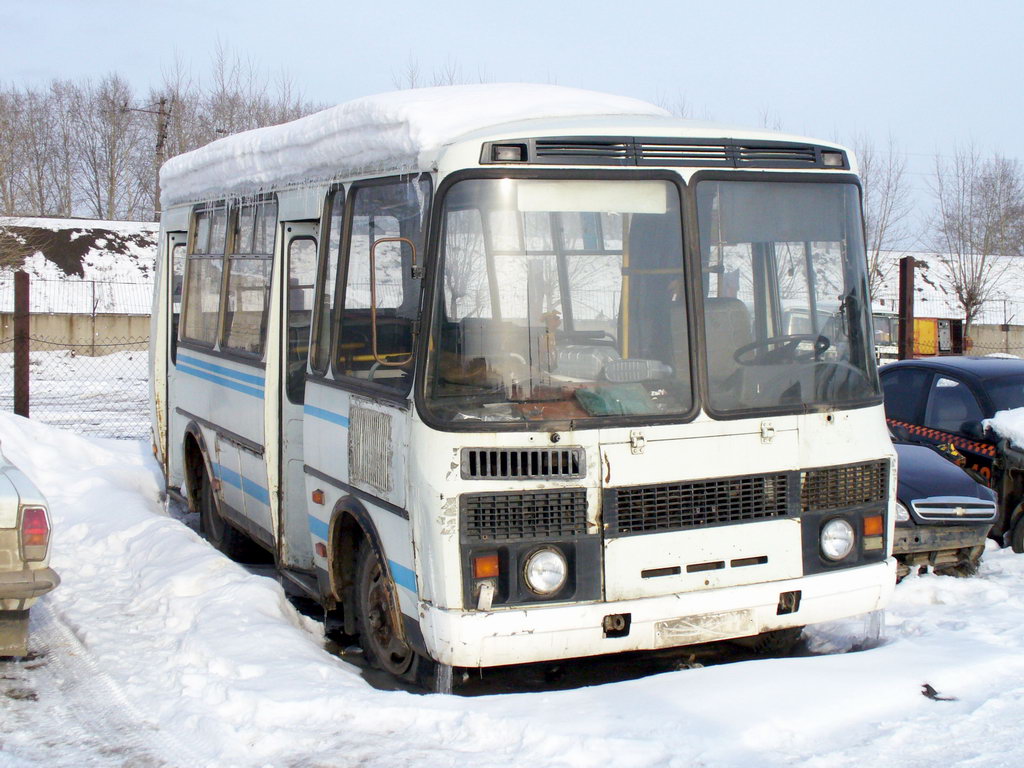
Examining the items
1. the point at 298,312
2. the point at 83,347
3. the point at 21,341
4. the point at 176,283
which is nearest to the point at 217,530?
the point at 176,283

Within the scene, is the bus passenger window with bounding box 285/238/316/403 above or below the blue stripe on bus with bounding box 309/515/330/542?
above

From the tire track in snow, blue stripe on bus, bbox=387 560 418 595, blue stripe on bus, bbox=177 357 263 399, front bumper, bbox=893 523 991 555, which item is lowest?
the tire track in snow

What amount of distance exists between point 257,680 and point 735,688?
2.13m

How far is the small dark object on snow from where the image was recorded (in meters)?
5.17

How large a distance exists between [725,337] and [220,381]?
439cm

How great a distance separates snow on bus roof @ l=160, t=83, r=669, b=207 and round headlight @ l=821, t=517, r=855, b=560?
236 cm

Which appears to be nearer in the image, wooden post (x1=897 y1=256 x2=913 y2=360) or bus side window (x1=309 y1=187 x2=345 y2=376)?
bus side window (x1=309 y1=187 x2=345 y2=376)

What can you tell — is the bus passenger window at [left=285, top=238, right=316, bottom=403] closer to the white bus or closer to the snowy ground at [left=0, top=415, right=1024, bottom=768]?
the white bus

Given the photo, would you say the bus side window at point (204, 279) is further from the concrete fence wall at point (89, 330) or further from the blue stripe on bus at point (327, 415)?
the concrete fence wall at point (89, 330)

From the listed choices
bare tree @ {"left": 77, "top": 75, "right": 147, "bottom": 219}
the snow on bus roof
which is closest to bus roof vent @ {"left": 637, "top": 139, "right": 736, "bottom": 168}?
the snow on bus roof

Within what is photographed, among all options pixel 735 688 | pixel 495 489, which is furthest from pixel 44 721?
pixel 735 688

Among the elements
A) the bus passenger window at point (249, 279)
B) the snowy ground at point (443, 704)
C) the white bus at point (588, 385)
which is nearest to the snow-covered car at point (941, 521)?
the snowy ground at point (443, 704)

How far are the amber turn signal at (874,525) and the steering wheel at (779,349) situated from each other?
0.84 metres

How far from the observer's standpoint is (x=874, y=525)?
5887mm
